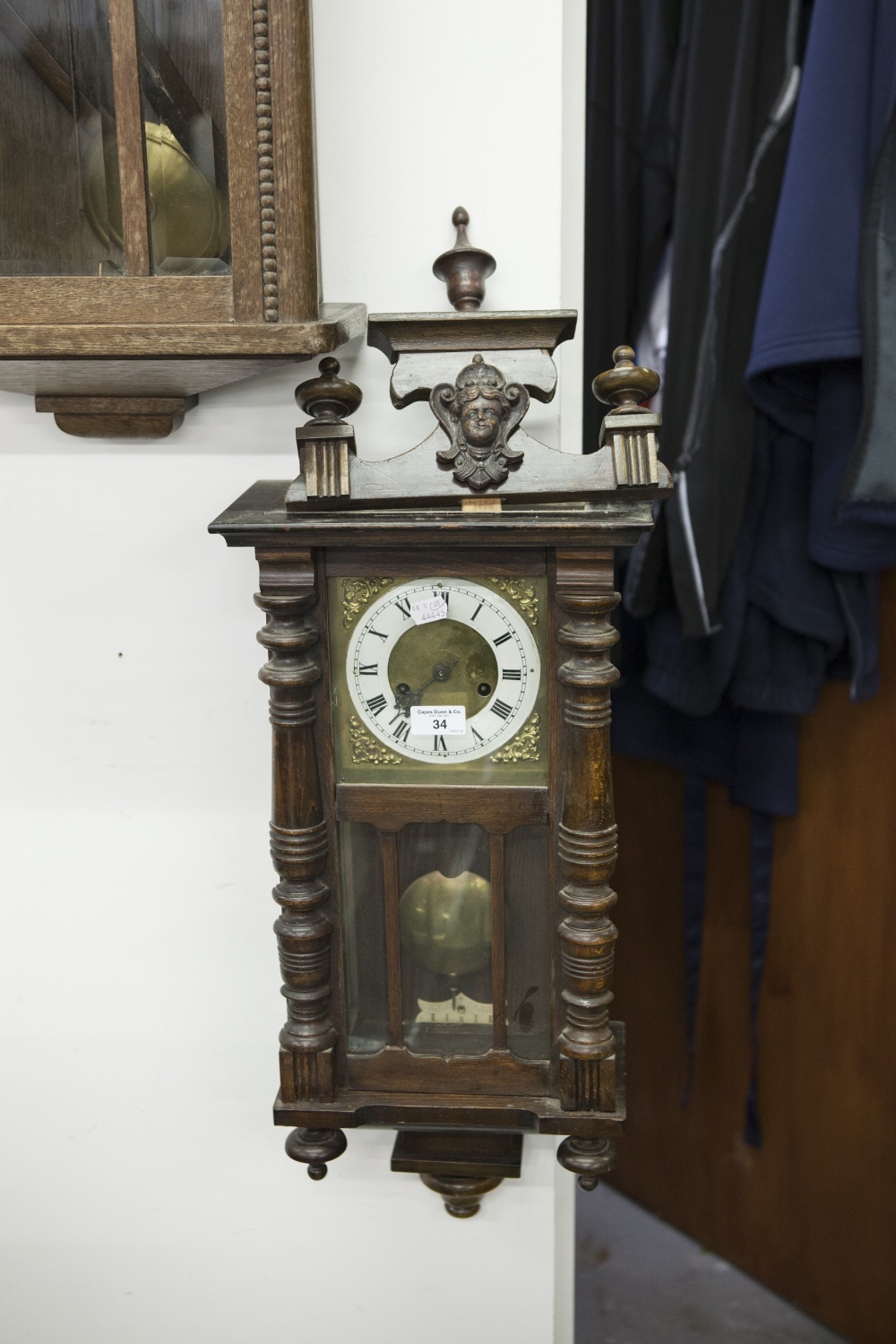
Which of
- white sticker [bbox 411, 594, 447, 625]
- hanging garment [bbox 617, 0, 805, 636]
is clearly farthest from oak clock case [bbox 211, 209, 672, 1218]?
hanging garment [bbox 617, 0, 805, 636]

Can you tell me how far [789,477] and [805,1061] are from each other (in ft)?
2.57

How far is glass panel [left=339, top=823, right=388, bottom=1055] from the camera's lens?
791mm

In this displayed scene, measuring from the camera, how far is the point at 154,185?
0.68m

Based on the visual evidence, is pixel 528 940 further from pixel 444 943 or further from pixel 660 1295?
pixel 660 1295

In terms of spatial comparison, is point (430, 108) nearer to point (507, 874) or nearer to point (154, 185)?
point (154, 185)

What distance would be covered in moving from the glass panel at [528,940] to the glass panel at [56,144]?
476mm

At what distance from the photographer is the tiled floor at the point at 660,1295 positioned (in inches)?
59.5

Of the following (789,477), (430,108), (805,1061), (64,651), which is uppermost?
(430,108)

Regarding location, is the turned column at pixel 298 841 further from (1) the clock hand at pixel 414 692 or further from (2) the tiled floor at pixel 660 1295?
(2) the tiled floor at pixel 660 1295

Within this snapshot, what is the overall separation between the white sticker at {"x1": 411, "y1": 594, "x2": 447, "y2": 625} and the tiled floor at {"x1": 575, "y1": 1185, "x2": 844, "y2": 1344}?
1.25m

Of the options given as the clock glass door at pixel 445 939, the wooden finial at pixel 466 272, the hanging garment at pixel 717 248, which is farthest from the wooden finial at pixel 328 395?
the hanging garment at pixel 717 248

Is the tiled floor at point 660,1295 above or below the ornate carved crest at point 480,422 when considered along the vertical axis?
below

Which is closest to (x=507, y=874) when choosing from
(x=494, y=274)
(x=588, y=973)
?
(x=588, y=973)

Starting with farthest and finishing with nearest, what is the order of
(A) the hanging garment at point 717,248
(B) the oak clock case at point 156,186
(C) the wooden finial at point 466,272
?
1. (A) the hanging garment at point 717,248
2. (C) the wooden finial at point 466,272
3. (B) the oak clock case at point 156,186
